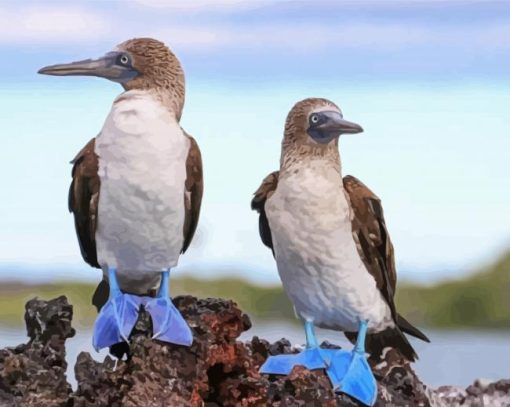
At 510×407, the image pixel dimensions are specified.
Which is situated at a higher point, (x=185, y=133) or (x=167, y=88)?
(x=167, y=88)

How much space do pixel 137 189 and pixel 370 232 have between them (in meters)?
0.58

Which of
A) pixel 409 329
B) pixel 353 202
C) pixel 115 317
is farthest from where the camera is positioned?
pixel 409 329

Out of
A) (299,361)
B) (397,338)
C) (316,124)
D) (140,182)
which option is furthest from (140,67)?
(397,338)

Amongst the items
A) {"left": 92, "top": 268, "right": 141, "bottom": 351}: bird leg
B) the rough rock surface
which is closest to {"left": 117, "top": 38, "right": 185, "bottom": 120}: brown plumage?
{"left": 92, "top": 268, "right": 141, "bottom": 351}: bird leg

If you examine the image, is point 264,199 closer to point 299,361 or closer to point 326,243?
point 326,243

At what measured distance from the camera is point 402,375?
283cm

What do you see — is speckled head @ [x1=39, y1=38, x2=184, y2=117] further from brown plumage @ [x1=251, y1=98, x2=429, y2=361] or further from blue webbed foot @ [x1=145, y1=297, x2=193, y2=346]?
blue webbed foot @ [x1=145, y1=297, x2=193, y2=346]

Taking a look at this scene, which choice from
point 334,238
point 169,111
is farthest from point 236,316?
point 169,111

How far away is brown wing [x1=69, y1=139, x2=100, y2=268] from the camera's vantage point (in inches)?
100

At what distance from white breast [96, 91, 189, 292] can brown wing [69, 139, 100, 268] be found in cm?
2

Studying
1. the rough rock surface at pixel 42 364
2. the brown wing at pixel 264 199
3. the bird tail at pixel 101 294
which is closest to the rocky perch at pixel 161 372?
the rough rock surface at pixel 42 364

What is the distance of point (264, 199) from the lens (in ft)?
8.75

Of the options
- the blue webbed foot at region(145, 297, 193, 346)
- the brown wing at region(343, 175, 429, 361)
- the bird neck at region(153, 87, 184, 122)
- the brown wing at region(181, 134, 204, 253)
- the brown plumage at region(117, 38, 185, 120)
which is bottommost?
the blue webbed foot at region(145, 297, 193, 346)

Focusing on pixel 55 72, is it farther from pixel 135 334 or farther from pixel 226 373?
pixel 226 373
